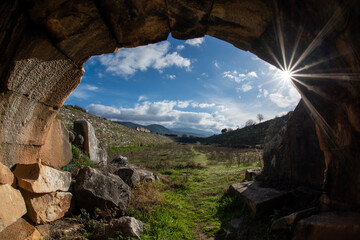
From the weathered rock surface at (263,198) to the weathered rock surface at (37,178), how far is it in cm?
418

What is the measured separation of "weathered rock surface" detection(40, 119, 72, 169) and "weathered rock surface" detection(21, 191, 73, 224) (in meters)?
0.90

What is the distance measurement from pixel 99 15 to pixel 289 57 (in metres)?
2.93

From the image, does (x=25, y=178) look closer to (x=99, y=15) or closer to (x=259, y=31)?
(x=99, y=15)

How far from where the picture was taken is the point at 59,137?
4.69 metres

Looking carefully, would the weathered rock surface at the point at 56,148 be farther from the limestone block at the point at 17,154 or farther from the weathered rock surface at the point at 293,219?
the weathered rock surface at the point at 293,219

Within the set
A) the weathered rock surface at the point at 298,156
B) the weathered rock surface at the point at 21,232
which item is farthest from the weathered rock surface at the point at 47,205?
the weathered rock surface at the point at 298,156

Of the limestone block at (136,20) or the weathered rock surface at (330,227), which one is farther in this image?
the limestone block at (136,20)

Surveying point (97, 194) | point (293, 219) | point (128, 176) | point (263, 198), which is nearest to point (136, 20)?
point (97, 194)

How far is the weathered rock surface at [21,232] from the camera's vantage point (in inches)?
94.7

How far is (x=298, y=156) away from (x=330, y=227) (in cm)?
261

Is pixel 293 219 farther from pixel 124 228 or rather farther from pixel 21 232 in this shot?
pixel 21 232

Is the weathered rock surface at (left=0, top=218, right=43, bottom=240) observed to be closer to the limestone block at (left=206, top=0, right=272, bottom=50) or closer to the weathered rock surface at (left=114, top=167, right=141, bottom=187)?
the weathered rock surface at (left=114, top=167, right=141, bottom=187)

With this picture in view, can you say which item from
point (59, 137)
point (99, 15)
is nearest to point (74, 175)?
point (59, 137)

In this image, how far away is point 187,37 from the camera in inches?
122
